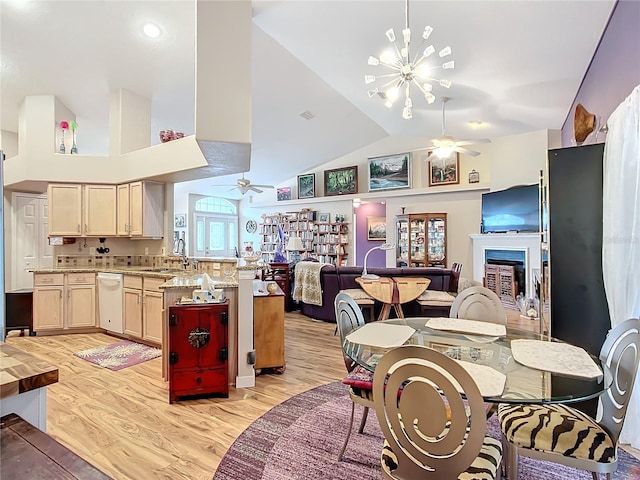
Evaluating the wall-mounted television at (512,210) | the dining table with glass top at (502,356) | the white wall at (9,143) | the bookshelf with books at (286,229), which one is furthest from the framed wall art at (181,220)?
the dining table with glass top at (502,356)

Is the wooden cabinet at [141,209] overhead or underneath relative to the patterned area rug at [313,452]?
overhead

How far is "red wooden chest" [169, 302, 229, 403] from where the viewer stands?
2.80m

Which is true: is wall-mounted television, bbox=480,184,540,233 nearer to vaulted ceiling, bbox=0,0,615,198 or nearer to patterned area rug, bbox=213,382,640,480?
vaulted ceiling, bbox=0,0,615,198

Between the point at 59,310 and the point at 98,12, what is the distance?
3715 millimetres

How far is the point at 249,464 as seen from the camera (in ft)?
6.61

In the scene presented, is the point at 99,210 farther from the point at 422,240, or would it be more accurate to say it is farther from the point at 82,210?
the point at 422,240

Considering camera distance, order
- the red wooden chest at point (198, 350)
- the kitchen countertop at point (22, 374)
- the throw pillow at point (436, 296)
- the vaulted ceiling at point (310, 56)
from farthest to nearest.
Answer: the throw pillow at point (436, 296) → the vaulted ceiling at point (310, 56) → the red wooden chest at point (198, 350) → the kitchen countertop at point (22, 374)

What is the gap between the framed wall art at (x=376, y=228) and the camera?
9.36 meters

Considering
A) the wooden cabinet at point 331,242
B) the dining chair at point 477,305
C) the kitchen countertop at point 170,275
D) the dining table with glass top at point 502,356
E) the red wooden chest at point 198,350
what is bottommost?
the red wooden chest at point 198,350

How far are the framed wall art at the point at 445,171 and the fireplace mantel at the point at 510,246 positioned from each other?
4.70 ft

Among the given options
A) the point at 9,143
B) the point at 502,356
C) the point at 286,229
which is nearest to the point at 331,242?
the point at 286,229

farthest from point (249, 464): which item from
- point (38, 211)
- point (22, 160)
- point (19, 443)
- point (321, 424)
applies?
point (38, 211)

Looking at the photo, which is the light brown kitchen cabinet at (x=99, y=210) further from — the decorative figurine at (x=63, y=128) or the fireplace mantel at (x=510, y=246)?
the fireplace mantel at (x=510, y=246)

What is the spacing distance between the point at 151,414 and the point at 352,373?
1.58 meters
